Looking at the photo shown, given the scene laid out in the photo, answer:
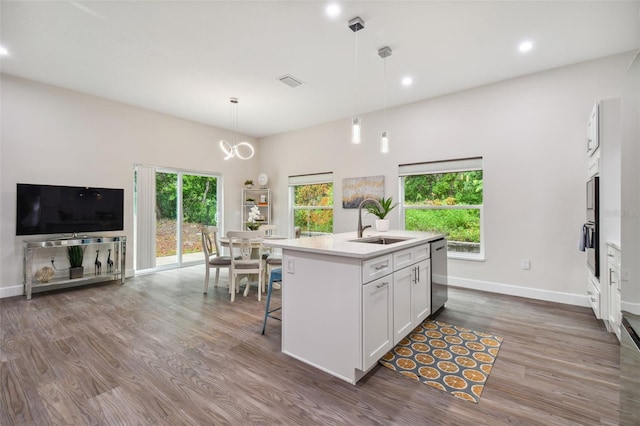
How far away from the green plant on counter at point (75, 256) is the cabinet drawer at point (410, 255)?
15.4ft

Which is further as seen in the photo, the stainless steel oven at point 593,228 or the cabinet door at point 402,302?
Answer: the stainless steel oven at point 593,228

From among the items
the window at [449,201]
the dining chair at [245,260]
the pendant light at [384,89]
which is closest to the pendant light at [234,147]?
the dining chair at [245,260]

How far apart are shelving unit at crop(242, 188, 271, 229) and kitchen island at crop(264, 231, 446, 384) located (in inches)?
178

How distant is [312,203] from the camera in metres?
6.16

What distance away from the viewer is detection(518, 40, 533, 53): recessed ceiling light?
9.75 ft

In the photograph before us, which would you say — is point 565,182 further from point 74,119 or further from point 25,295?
point 25,295

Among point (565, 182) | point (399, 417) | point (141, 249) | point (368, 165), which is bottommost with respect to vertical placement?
point (399, 417)

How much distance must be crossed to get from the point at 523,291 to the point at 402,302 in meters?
2.48

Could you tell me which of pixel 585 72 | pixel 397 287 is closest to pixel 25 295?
pixel 397 287

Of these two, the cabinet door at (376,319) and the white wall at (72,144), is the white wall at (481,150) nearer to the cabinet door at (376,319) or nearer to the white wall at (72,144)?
the white wall at (72,144)

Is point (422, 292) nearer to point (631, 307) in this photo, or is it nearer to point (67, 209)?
point (631, 307)

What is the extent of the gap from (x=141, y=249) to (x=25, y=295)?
1.52 metres

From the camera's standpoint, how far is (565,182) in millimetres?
3455

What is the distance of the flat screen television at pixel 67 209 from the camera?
150 inches
